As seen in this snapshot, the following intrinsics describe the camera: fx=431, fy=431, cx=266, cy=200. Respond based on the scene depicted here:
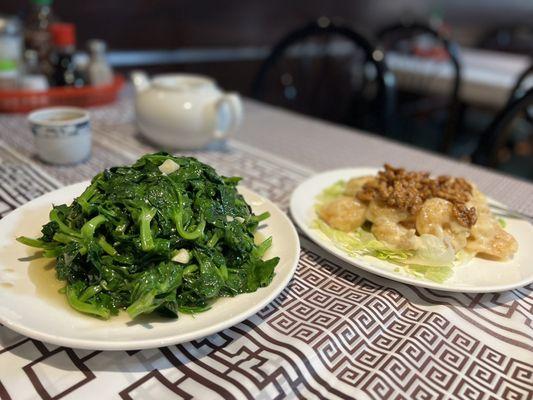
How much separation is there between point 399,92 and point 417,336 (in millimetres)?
3296

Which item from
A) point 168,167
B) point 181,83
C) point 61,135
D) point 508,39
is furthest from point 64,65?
point 508,39

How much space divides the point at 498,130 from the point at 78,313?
153cm

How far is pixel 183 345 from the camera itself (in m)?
0.61

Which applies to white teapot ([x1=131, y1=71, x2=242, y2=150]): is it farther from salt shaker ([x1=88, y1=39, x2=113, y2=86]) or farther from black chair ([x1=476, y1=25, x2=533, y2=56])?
black chair ([x1=476, y1=25, x2=533, y2=56])

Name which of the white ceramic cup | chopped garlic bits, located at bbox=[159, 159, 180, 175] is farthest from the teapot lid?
chopped garlic bits, located at bbox=[159, 159, 180, 175]

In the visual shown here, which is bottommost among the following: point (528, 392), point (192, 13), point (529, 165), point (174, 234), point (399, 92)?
point (529, 165)

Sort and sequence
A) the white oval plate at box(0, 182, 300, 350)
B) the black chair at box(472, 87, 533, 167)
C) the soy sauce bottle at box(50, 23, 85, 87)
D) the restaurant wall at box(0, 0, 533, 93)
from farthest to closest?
1. the restaurant wall at box(0, 0, 533, 93)
2. the soy sauce bottle at box(50, 23, 85, 87)
3. the black chair at box(472, 87, 533, 167)
4. the white oval plate at box(0, 182, 300, 350)

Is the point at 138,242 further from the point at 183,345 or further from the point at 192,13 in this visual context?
the point at 192,13

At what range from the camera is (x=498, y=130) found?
157 centimetres

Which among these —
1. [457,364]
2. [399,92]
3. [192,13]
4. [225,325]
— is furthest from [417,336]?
[399,92]

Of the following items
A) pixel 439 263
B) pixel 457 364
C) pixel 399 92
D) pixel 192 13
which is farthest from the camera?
pixel 399 92

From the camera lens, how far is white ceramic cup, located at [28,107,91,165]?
1129 mm

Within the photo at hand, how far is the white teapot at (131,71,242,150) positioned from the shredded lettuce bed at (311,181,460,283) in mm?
578

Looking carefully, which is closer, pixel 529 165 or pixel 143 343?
pixel 143 343
